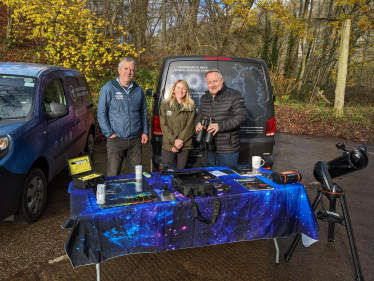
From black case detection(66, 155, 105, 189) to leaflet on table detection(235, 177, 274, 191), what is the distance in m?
1.31

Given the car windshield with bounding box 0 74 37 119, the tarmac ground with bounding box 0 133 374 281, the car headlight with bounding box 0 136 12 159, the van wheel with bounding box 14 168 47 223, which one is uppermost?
the car windshield with bounding box 0 74 37 119

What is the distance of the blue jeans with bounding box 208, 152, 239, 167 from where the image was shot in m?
3.68

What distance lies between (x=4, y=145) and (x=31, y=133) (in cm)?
42

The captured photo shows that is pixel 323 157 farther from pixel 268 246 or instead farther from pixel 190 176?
pixel 190 176

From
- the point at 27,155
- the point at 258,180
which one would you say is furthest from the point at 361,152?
the point at 27,155

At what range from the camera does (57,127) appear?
13.6ft

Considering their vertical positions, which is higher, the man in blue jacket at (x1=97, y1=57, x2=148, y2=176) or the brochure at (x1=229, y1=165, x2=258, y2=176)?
the man in blue jacket at (x1=97, y1=57, x2=148, y2=176)

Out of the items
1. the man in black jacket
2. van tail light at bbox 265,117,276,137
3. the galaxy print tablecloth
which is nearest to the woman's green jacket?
the man in black jacket

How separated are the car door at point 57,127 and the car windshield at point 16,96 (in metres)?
0.21

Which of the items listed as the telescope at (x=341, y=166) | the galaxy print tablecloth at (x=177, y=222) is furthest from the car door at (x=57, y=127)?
the telescope at (x=341, y=166)

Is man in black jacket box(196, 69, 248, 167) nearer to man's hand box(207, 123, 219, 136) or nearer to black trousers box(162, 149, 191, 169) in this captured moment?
man's hand box(207, 123, 219, 136)

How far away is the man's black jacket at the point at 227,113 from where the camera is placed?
3.52 m

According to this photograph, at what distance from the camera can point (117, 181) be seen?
2.70m

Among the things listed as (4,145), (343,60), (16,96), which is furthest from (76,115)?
(343,60)
